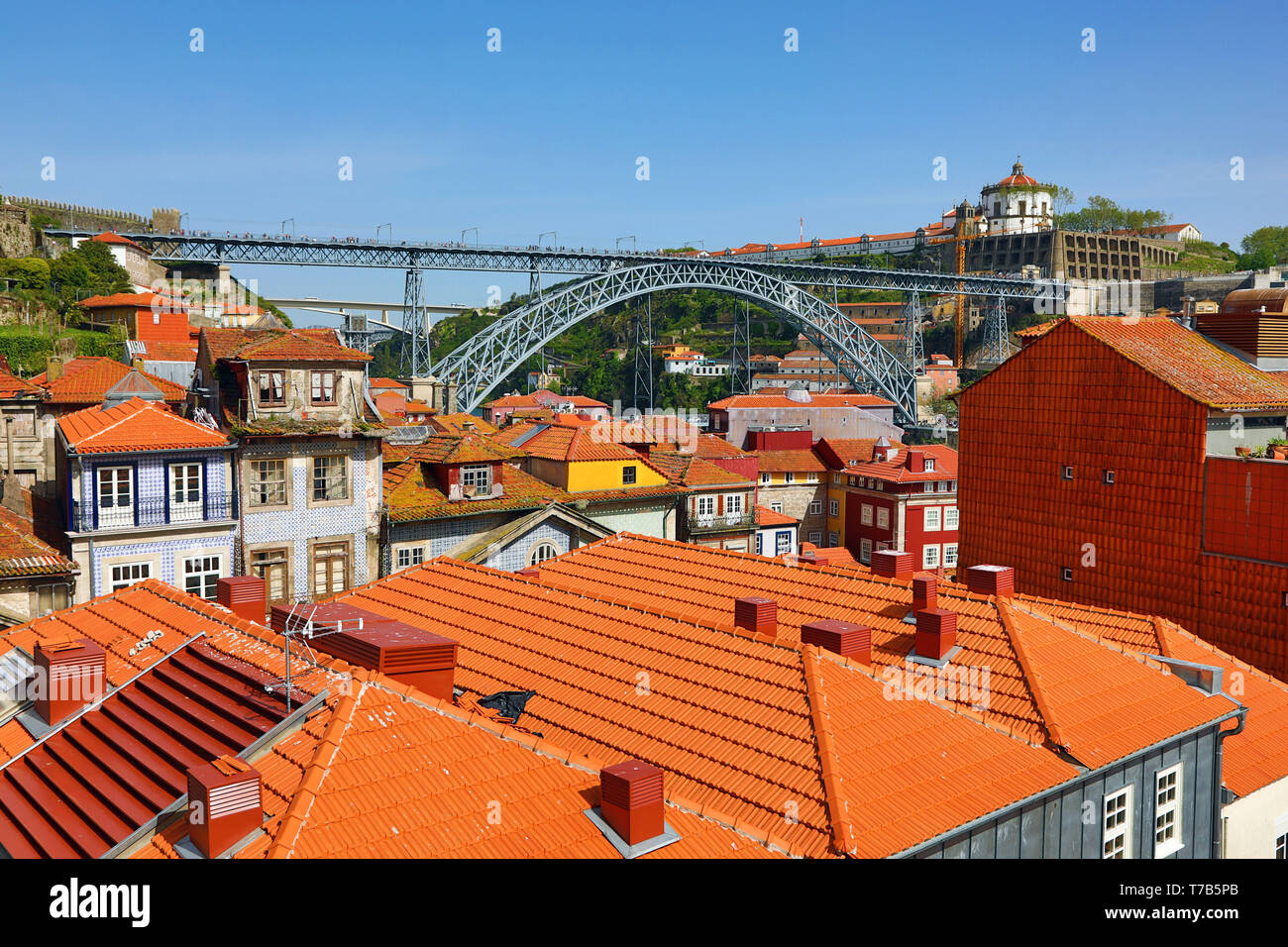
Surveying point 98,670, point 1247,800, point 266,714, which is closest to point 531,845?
point 266,714

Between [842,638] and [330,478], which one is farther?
[330,478]

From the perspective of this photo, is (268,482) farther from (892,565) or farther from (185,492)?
(892,565)

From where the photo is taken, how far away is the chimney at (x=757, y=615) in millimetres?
13102

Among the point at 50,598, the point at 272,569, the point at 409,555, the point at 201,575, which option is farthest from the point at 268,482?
the point at 50,598

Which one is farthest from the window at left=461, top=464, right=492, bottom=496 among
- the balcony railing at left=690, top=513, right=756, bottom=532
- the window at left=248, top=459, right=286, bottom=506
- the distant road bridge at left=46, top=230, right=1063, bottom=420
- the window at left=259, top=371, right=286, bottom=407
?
the distant road bridge at left=46, top=230, right=1063, bottom=420

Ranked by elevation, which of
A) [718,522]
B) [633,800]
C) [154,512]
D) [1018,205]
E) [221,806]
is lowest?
[718,522]

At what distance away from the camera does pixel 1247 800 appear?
43.9 ft

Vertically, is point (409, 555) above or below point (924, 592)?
below

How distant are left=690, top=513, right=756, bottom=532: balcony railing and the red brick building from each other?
8.32 metres

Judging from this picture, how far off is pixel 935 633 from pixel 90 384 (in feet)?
98.1

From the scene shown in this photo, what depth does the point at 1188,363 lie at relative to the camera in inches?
953

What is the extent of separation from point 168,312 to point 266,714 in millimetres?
54946

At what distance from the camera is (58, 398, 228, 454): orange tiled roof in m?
21.3

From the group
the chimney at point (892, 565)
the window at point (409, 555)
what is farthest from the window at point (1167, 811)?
the window at point (409, 555)
